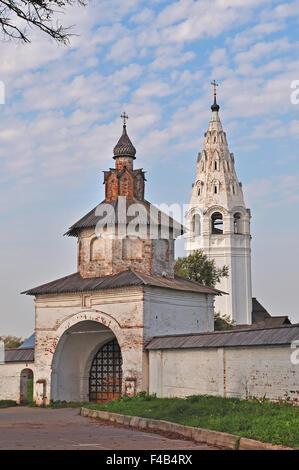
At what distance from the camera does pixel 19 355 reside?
2483cm

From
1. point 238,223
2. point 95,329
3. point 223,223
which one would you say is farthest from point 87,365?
point 238,223

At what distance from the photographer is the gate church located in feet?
66.3

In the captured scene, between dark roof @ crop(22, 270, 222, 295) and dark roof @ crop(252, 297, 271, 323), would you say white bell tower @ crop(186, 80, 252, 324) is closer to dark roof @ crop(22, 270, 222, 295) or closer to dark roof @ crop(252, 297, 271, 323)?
dark roof @ crop(252, 297, 271, 323)

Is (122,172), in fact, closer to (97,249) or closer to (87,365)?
(97,249)

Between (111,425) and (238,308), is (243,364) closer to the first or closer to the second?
(111,425)

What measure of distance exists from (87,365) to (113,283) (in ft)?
13.9

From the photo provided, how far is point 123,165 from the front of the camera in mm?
25172

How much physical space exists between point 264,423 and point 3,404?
47.9 feet

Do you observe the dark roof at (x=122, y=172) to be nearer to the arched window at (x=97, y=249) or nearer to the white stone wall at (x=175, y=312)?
the arched window at (x=97, y=249)

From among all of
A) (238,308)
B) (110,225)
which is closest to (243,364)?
(110,225)

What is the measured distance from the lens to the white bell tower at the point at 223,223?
5394 centimetres

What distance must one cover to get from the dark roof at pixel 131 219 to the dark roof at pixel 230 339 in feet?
16.3

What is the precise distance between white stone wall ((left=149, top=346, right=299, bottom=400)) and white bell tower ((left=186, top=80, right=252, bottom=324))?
111 ft
